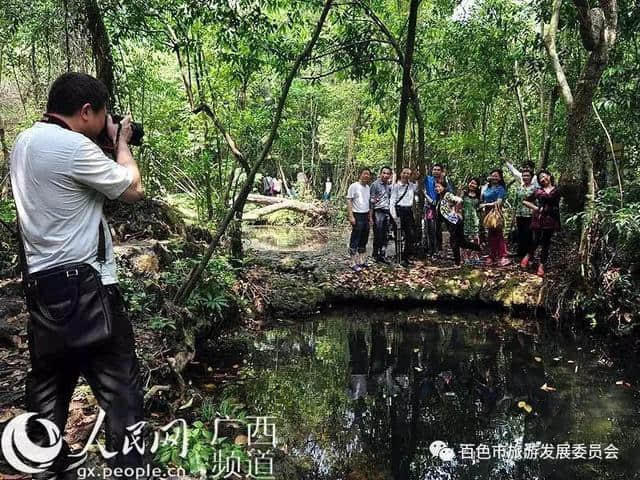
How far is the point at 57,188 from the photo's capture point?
2.23m

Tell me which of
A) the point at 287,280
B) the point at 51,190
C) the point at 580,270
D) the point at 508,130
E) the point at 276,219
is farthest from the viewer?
the point at 276,219

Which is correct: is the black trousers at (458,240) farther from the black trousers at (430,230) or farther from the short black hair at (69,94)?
the short black hair at (69,94)

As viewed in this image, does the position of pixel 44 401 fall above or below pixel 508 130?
below

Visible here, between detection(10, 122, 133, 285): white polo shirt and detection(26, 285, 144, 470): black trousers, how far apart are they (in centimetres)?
27

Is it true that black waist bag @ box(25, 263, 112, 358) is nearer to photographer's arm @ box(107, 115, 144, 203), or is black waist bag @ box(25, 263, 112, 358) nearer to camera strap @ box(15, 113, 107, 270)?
camera strap @ box(15, 113, 107, 270)

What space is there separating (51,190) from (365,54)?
27.2ft

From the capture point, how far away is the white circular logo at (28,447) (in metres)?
2.42

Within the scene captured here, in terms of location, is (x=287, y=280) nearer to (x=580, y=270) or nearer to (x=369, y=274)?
(x=369, y=274)

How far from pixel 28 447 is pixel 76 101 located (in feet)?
5.30

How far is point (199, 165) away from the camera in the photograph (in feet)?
32.4

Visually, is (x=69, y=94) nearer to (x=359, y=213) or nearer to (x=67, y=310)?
A: (x=67, y=310)

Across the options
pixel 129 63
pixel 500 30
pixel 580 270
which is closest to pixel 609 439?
pixel 580 270

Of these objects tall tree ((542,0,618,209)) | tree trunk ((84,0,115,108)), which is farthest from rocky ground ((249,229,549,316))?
tree trunk ((84,0,115,108))

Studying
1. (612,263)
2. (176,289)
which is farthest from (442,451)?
(612,263)
